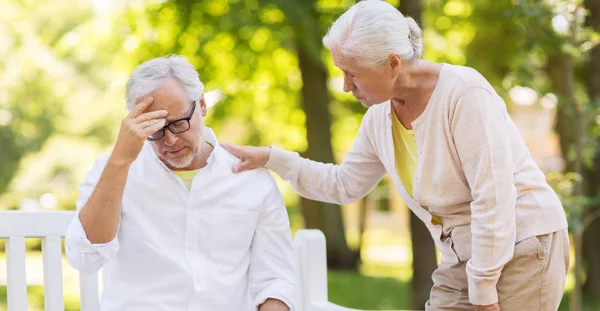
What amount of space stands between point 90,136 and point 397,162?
59.4 feet

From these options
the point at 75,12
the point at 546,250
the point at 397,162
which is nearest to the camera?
the point at 546,250

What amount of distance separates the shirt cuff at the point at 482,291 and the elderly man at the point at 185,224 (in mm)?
696

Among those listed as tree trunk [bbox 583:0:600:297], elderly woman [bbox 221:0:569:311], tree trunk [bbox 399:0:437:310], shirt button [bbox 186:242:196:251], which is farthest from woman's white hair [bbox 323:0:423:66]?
tree trunk [bbox 583:0:600:297]

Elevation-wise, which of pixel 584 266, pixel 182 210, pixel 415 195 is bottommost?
pixel 584 266

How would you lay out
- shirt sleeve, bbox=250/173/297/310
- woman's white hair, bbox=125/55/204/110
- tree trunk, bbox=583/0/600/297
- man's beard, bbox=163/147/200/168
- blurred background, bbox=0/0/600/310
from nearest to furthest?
woman's white hair, bbox=125/55/204/110
man's beard, bbox=163/147/200/168
shirt sleeve, bbox=250/173/297/310
blurred background, bbox=0/0/600/310
tree trunk, bbox=583/0/600/297

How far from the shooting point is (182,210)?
298 centimetres

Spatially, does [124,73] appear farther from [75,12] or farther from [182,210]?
[182,210]

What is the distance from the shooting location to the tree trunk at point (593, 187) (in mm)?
8234

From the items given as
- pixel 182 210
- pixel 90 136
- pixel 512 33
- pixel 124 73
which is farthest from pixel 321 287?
pixel 90 136

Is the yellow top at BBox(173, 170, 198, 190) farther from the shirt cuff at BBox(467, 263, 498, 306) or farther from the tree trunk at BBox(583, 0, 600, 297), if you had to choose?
the tree trunk at BBox(583, 0, 600, 297)

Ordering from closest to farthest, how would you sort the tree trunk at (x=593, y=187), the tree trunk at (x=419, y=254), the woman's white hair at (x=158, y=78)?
the woman's white hair at (x=158, y=78) < the tree trunk at (x=419, y=254) < the tree trunk at (x=593, y=187)

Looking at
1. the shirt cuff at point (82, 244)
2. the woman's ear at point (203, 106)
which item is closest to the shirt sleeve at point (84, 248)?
the shirt cuff at point (82, 244)

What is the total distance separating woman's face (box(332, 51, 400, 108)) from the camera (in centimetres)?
260

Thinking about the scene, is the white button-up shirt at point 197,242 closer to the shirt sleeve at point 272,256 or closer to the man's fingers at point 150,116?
the shirt sleeve at point 272,256
